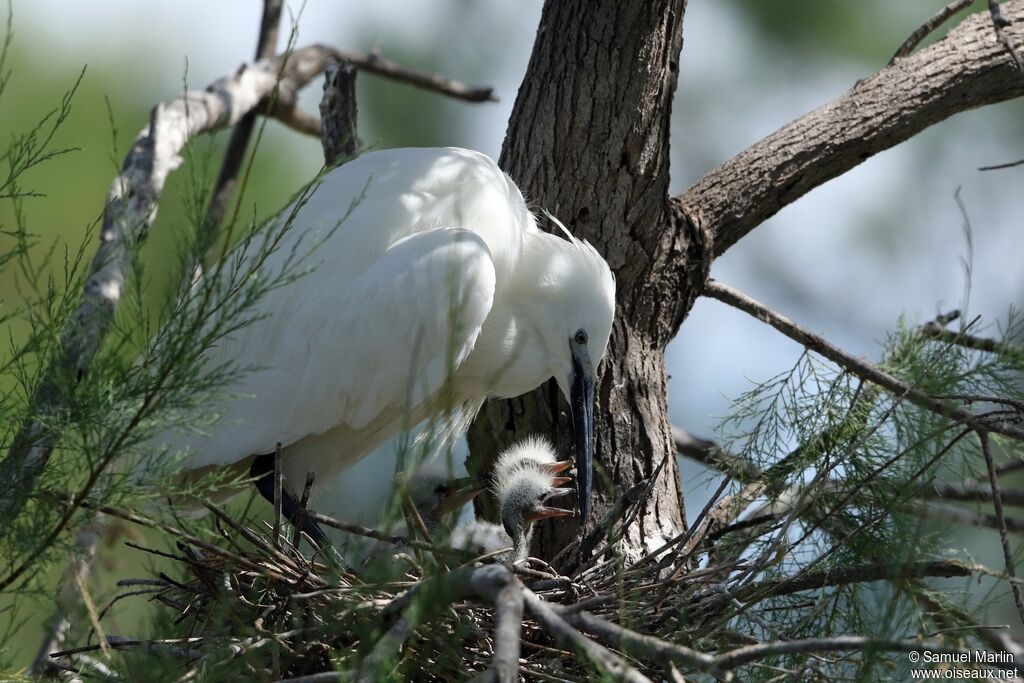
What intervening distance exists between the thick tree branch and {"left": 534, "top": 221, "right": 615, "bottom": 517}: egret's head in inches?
14.4


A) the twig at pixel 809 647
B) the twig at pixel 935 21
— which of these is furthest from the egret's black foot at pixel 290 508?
the twig at pixel 935 21

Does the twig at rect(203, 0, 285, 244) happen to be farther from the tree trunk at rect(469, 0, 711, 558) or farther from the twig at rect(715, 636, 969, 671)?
the twig at rect(715, 636, 969, 671)

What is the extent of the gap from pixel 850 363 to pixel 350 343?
1219 millimetres

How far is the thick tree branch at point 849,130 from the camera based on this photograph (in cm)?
290

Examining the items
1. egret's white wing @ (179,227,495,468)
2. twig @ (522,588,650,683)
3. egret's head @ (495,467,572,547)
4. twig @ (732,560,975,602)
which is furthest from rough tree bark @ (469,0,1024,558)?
twig @ (522,588,650,683)

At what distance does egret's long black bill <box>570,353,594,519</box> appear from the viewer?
253 centimetres

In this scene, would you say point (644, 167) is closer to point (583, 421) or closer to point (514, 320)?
point (514, 320)

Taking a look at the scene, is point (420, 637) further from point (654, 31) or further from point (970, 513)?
point (970, 513)

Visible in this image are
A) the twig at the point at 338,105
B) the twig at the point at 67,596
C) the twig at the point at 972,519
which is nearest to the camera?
the twig at the point at 67,596

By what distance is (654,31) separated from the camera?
103 inches

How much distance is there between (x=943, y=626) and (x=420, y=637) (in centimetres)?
138

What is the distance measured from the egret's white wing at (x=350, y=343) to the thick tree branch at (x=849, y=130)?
2.47ft

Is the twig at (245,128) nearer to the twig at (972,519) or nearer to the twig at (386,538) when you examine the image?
the twig at (386,538)

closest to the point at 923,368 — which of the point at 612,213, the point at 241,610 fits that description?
the point at 612,213
